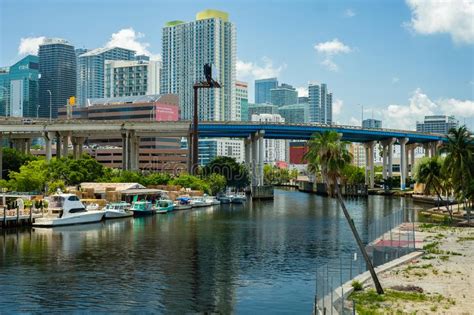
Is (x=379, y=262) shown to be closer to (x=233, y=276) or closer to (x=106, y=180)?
(x=233, y=276)

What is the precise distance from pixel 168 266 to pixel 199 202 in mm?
99042

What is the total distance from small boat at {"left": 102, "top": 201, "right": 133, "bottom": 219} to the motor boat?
8.49m

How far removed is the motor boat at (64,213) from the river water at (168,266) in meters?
2.97

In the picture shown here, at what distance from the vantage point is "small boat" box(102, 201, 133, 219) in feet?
404

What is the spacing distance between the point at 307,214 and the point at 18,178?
72.5 meters

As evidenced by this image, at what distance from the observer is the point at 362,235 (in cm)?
9369

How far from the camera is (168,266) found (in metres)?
65.9

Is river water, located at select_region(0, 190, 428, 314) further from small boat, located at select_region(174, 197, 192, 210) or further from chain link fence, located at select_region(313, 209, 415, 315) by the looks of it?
small boat, located at select_region(174, 197, 192, 210)

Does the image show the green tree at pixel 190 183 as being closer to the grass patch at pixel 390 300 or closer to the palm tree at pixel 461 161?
the palm tree at pixel 461 161

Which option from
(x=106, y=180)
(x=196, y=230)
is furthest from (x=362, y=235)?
(x=106, y=180)

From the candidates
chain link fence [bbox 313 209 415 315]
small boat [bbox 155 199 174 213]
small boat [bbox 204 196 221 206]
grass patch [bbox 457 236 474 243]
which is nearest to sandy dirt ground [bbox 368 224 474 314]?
grass patch [bbox 457 236 474 243]

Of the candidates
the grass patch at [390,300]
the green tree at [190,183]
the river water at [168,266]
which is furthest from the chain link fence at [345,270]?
the green tree at [190,183]

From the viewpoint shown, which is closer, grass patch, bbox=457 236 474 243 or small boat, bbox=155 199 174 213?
grass patch, bbox=457 236 474 243

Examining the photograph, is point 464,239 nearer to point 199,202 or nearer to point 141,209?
point 141,209
